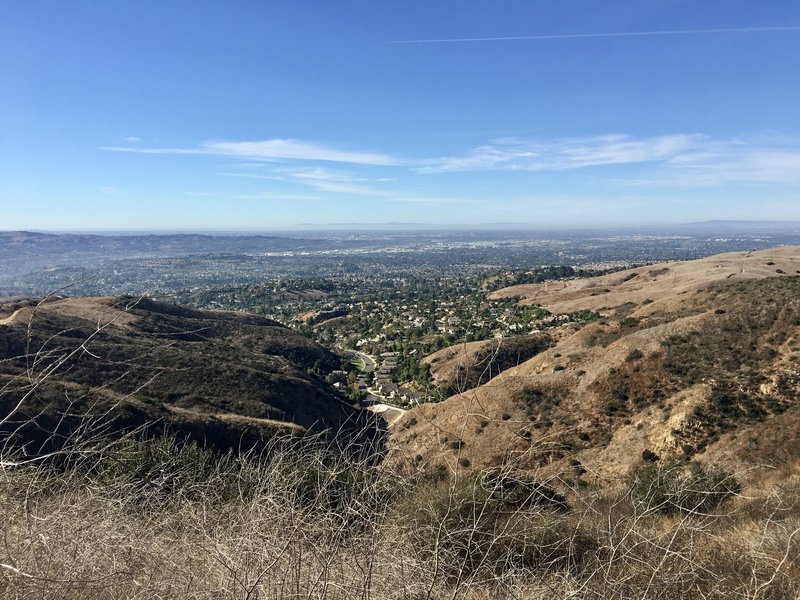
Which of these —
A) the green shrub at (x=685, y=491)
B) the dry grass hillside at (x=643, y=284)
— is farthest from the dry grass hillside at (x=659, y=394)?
the dry grass hillside at (x=643, y=284)

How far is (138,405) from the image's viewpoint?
1997 centimetres

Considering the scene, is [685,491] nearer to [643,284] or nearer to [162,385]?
[162,385]

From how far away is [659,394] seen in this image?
20375mm

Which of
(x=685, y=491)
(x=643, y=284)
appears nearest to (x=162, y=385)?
(x=685, y=491)

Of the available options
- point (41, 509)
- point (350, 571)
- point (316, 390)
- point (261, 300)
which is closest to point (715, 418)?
point (350, 571)

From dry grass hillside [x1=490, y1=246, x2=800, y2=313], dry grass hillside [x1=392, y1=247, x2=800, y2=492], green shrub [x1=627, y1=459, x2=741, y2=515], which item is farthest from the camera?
dry grass hillside [x1=490, y1=246, x2=800, y2=313]

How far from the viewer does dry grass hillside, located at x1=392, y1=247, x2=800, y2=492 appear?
614 inches

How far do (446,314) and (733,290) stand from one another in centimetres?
4326

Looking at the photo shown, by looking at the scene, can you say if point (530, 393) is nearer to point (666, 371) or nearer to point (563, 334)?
point (666, 371)

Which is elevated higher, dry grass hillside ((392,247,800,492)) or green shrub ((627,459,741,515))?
green shrub ((627,459,741,515))

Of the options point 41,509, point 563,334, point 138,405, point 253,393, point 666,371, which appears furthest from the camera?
point 563,334

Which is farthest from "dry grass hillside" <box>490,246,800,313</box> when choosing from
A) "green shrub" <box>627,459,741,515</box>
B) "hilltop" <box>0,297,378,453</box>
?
"green shrub" <box>627,459,741,515</box>

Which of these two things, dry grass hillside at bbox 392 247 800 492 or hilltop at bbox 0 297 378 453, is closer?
dry grass hillside at bbox 392 247 800 492

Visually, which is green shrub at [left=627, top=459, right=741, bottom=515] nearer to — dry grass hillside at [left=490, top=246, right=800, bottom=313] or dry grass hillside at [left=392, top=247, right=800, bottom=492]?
dry grass hillside at [left=392, top=247, right=800, bottom=492]
